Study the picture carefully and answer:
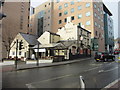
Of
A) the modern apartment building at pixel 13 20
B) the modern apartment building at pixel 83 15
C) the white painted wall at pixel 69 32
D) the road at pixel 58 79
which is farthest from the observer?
the modern apartment building at pixel 83 15

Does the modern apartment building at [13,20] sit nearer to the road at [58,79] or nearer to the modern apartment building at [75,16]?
the modern apartment building at [75,16]

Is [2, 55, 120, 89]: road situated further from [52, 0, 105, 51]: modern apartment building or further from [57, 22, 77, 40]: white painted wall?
[52, 0, 105, 51]: modern apartment building

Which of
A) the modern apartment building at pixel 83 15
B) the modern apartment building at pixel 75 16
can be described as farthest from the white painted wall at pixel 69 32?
the modern apartment building at pixel 83 15

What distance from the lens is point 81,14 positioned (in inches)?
1721

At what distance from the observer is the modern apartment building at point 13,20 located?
3342 cm

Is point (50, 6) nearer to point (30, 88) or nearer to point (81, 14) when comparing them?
point (81, 14)

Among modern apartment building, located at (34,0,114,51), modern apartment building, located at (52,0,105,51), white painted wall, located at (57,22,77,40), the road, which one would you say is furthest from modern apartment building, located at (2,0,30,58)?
the road

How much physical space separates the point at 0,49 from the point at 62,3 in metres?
37.4

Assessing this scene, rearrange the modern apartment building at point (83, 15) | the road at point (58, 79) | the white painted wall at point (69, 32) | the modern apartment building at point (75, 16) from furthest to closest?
the modern apartment building at point (75, 16)
the modern apartment building at point (83, 15)
the white painted wall at point (69, 32)
the road at point (58, 79)

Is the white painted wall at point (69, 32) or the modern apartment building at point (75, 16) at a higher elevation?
the modern apartment building at point (75, 16)

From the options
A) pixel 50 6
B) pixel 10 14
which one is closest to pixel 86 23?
pixel 50 6

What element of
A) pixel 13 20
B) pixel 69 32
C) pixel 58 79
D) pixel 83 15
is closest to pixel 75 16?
pixel 83 15

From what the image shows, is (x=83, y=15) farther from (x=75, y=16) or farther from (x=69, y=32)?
(x=69, y=32)

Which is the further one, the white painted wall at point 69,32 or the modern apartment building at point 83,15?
the modern apartment building at point 83,15
